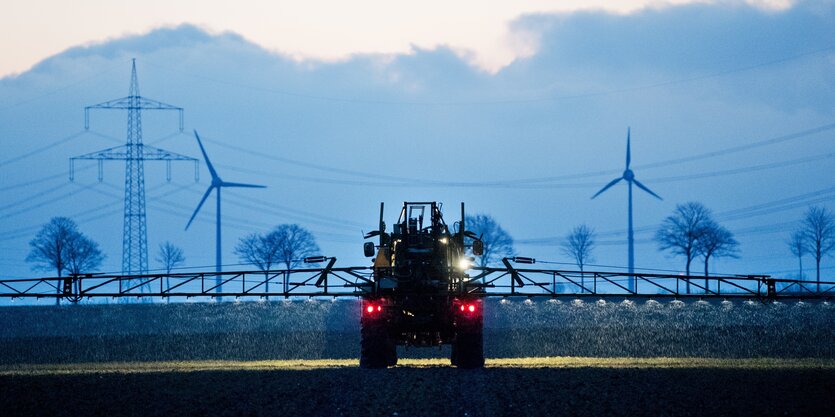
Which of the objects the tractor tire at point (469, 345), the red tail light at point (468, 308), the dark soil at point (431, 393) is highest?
the red tail light at point (468, 308)

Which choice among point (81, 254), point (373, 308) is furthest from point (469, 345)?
point (81, 254)

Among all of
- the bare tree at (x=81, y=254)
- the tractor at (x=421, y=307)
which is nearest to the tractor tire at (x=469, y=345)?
the tractor at (x=421, y=307)

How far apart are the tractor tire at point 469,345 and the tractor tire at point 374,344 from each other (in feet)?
7.82

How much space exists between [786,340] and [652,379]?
37.8 metres

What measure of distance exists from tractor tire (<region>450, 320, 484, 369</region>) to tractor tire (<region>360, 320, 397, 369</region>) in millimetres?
2383

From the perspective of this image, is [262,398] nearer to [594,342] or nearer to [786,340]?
[594,342]

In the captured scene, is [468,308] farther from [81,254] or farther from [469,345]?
[81,254]

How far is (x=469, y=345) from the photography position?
37.7 m

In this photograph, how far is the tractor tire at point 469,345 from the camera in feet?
123

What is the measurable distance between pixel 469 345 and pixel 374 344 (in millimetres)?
3132

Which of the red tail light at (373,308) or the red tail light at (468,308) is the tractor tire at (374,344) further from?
the red tail light at (468,308)

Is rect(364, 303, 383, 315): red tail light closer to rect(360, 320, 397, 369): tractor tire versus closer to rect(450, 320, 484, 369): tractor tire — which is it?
rect(360, 320, 397, 369): tractor tire

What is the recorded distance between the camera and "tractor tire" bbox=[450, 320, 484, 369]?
37594 mm

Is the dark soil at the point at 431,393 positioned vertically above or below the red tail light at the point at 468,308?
below
